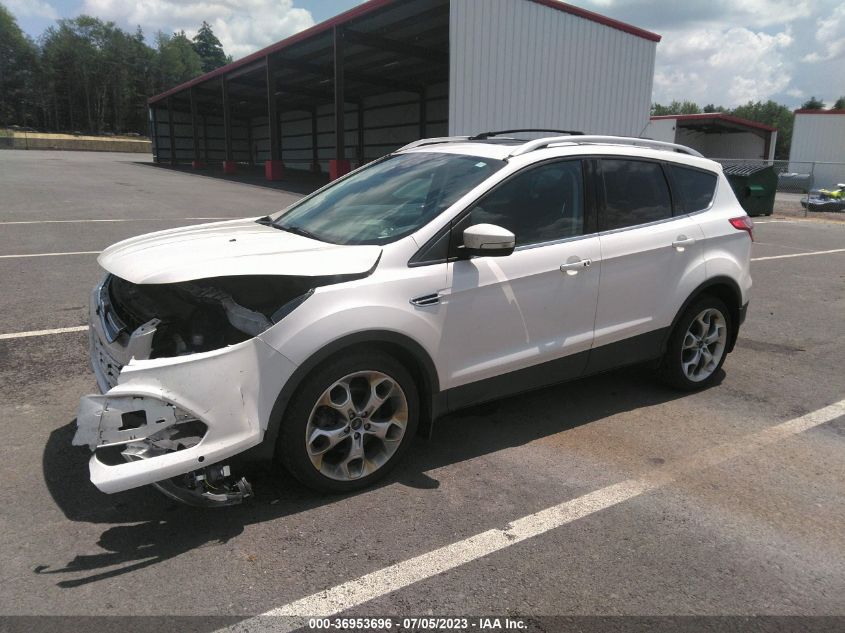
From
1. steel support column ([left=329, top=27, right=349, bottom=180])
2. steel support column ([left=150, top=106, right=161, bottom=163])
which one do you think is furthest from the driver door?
steel support column ([left=150, top=106, right=161, bottom=163])

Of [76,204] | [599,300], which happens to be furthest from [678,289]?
[76,204]

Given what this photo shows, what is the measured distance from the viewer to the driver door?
3.42 metres

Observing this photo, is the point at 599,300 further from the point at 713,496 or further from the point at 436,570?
the point at 436,570

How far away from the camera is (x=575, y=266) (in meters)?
3.80

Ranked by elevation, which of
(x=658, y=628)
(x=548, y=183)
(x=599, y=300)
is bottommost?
(x=658, y=628)

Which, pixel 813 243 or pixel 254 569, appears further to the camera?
pixel 813 243

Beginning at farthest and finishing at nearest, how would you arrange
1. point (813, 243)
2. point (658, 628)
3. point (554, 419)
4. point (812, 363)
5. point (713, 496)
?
point (813, 243) → point (812, 363) → point (554, 419) → point (713, 496) → point (658, 628)

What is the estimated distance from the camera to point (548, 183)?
385 cm

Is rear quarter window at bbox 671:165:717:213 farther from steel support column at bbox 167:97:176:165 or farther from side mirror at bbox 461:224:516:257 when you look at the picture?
steel support column at bbox 167:97:176:165

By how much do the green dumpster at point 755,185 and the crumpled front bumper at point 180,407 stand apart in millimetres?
19324

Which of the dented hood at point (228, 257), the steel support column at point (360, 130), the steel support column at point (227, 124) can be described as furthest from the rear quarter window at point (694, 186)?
the steel support column at point (360, 130)

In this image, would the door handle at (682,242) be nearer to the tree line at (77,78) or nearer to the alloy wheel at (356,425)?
the alloy wheel at (356,425)

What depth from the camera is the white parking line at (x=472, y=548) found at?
2.38 meters

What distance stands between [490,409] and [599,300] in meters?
1.07
